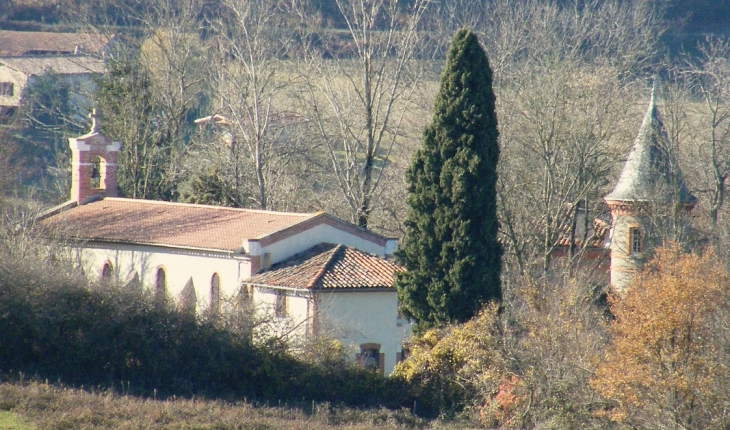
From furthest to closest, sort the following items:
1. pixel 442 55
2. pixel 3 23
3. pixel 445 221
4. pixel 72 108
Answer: pixel 3 23 < pixel 72 108 < pixel 442 55 < pixel 445 221

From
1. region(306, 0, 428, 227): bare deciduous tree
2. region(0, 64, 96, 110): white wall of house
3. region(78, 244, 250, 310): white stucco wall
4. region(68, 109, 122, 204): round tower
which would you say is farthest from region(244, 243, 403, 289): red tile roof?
region(0, 64, 96, 110): white wall of house

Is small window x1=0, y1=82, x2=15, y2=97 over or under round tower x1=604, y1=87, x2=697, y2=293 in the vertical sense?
over

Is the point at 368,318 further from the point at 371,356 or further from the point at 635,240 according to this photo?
the point at 635,240

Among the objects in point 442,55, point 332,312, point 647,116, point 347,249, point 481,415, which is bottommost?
point 481,415

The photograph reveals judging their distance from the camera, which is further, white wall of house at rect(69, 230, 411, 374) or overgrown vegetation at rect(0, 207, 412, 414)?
white wall of house at rect(69, 230, 411, 374)

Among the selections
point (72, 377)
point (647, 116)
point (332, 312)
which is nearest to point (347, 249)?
point (332, 312)

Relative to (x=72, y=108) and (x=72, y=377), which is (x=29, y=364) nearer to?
(x=72, y=377)

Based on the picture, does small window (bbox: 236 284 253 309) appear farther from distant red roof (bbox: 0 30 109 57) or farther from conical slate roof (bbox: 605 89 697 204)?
distant red roof (bbox: 0 30 109 57)

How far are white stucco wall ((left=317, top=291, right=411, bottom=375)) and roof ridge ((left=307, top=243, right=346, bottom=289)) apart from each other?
374mm

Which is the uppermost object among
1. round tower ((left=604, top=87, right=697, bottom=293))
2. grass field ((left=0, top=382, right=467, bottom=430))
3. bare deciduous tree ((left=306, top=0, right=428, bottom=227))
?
bare deciduous tree ((left=306, top=0, right=428, bottom=227))

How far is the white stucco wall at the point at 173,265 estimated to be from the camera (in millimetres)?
25373

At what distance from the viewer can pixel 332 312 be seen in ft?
78.2

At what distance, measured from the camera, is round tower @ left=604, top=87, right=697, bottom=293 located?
31.7m

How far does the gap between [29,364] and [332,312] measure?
764cm
